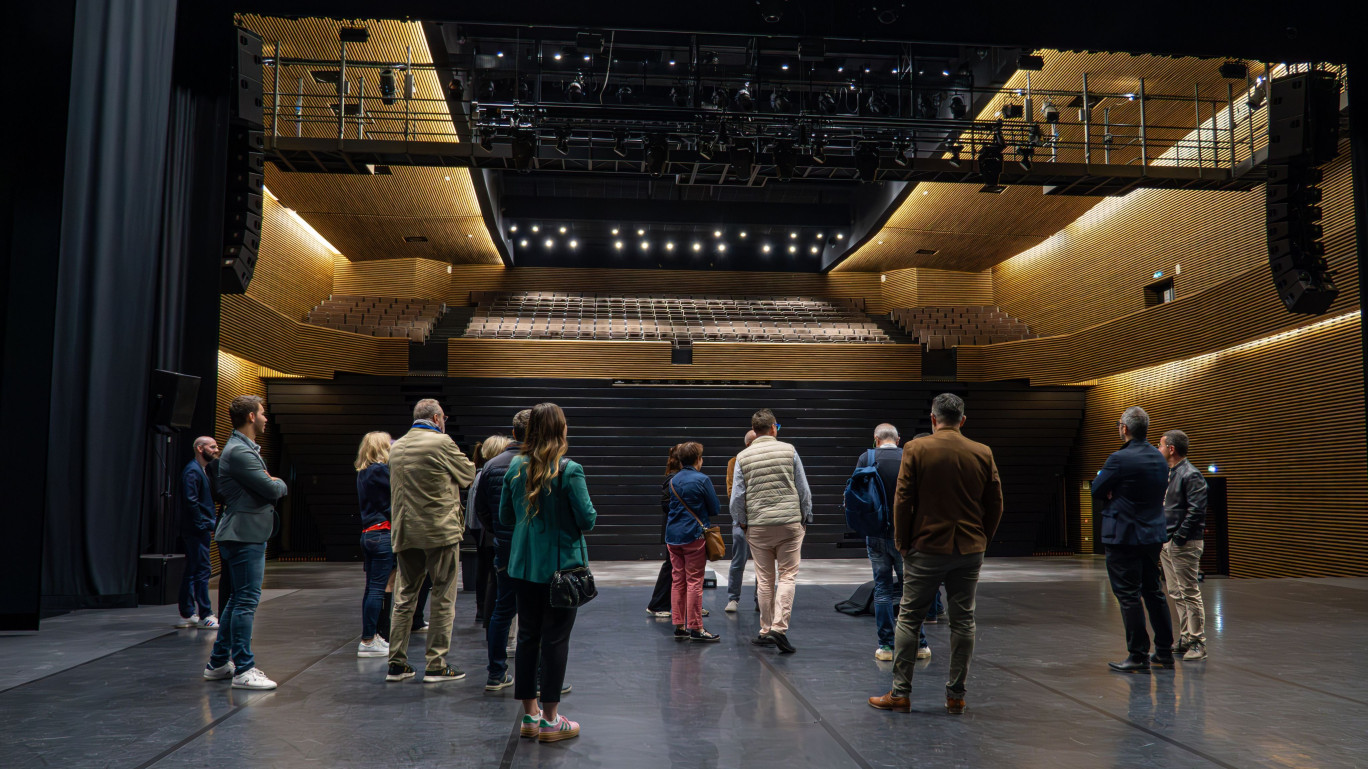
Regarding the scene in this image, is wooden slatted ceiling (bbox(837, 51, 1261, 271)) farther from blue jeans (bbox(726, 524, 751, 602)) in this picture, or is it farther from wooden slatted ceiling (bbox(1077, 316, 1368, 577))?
blue jeans (bbox(726, 524, 751, 602))

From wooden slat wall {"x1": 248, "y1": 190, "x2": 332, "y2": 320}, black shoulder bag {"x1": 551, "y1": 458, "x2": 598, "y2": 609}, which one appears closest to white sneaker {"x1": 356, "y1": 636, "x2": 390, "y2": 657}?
black shoulder bag {"x1": 551, "y1": 458, "x2": 598, "y2": 609}

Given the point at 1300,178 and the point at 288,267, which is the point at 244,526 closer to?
the point at 1300,178

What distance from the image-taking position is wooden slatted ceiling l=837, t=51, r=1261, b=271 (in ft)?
37.1

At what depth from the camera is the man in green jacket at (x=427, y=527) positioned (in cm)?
422

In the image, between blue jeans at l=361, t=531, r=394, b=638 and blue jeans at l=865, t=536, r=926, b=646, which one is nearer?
blue jeans at l=361, t=531, r=394, b=638

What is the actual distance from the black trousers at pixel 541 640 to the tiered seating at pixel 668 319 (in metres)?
13.2

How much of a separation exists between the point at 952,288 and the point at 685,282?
652 cm

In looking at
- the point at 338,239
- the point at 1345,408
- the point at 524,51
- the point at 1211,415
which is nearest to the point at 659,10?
the point at 524,51

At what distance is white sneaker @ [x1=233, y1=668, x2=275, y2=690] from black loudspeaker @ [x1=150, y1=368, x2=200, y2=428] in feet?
11.7

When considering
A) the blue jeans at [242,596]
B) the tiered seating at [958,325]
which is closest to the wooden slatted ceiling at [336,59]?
the blue jeans at [242,596]

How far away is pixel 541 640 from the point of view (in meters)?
3.35

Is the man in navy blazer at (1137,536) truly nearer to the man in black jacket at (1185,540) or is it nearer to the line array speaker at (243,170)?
the man in black jacket at (1185,540)

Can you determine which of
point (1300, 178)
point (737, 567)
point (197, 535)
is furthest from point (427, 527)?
point (1300, 178)

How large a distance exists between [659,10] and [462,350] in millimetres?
9942
